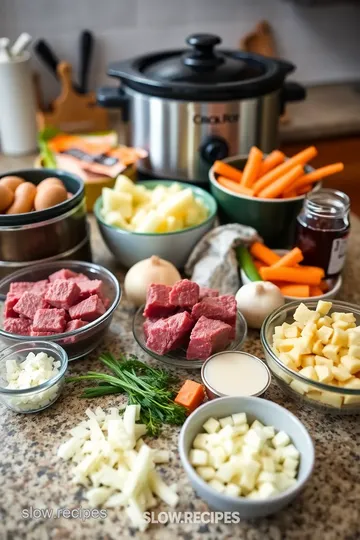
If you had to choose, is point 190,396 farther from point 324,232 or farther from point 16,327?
point 324,232

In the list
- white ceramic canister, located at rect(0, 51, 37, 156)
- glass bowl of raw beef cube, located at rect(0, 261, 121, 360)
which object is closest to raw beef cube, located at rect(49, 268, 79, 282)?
glass bowl of raw beef cube, located at rect(0, 261, 121, 360)

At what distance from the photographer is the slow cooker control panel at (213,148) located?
1.29 m

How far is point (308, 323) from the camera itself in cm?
84

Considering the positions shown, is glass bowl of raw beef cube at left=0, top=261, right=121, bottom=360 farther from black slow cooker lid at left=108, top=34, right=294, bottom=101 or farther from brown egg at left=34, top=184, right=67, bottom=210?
black slow cooker lid at left=108, top=34, right=294, bottom=101

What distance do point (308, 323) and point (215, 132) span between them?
621 mm

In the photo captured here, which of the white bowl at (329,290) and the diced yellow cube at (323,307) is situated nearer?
the diced yellow cube at (323,307)

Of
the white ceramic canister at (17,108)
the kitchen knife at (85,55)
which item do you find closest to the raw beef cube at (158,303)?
the white ceramic canister at (17,108)

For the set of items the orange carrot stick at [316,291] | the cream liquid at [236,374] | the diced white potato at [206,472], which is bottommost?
the orange carrot stick at [316,291]

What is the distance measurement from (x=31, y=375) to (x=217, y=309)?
31 cm

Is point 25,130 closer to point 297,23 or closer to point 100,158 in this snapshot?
point 100,158

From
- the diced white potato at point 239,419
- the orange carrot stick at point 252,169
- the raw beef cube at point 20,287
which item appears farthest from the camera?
the orange carrot stick at point 252,169

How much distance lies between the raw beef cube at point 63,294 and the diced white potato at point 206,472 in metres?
0.37

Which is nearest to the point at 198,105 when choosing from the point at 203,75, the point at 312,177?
the point at 203,75

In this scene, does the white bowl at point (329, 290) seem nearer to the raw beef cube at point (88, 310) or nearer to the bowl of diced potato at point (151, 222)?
the bowl of diced potato at point (151, 222)
